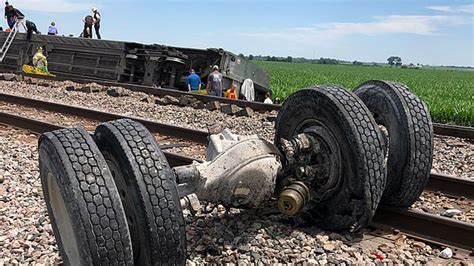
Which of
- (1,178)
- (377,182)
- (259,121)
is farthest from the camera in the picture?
(259,121)

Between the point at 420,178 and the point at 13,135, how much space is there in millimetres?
6507

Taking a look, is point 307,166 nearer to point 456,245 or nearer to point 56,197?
point 456,245

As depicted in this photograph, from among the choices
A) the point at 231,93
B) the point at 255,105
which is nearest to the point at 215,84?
the point at 231,93

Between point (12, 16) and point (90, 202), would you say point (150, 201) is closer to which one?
point (90, 202)

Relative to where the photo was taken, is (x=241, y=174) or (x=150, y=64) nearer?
(x=241, y=174)

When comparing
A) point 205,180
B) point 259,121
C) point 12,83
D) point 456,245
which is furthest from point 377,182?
point 12,83

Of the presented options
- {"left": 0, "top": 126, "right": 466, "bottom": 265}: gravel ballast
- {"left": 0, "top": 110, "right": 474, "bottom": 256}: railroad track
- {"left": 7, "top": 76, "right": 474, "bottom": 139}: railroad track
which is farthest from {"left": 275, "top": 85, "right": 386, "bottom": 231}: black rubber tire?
{"left": 7, "top": 76, "right": 474, "bottom": 139}: railroad track

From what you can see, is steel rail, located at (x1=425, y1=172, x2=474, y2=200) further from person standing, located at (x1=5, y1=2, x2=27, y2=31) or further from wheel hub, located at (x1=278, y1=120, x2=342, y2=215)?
person standing, located at (x1=5, y1=2, x2=27, y2=31)

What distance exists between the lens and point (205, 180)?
145 inches

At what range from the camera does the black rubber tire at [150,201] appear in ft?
10.1

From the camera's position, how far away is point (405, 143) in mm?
4344

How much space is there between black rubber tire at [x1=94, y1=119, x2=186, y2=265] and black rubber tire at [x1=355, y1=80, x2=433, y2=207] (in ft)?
6.84

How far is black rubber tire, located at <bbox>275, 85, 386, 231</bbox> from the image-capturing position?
12.6ft

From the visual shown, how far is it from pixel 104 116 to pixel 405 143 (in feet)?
22.4
